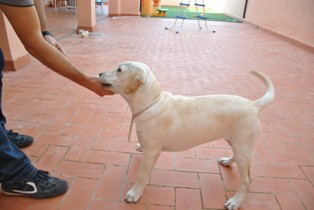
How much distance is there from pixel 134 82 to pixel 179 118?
47 cm

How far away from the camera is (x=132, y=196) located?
2.08 metres

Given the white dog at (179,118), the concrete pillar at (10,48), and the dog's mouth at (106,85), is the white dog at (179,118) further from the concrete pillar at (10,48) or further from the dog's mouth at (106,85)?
the concrete pillar at (10,48)

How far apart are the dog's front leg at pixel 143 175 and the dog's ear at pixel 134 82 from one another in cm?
52

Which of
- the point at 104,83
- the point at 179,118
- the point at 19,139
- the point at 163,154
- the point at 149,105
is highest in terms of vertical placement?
the point at 104,83

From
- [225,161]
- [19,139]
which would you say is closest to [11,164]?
[19,139]

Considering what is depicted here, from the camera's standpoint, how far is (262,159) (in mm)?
2715

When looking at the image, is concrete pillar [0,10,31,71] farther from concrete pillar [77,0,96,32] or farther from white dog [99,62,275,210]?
concrete pillar [77,0,96,32]

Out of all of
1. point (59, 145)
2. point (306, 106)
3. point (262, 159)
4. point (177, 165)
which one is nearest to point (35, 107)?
point (59, 145)

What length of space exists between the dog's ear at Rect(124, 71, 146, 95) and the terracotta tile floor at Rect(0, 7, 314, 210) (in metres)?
0.94

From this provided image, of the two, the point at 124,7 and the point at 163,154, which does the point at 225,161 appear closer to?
the point at 163,154

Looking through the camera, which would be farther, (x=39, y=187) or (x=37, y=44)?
(x=39, y=187)

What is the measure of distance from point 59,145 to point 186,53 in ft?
16.8

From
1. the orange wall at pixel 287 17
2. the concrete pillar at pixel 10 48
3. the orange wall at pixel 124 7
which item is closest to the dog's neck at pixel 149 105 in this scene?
the concrete pillar at pixel 10 48

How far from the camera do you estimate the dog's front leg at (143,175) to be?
200cm
